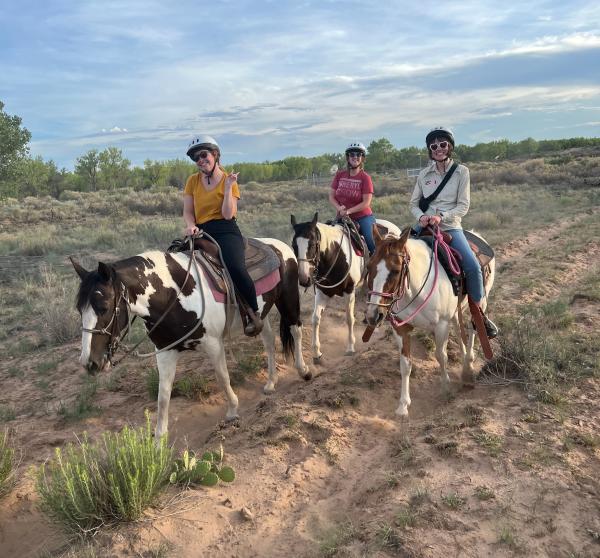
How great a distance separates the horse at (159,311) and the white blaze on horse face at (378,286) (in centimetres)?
157

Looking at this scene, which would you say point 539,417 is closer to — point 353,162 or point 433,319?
point 433,319

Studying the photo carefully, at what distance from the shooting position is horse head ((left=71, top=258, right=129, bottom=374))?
3.61m

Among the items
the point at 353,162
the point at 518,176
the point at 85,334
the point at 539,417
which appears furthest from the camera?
the point at 518,176

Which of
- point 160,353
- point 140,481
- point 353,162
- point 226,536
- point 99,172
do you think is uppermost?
point 99,172

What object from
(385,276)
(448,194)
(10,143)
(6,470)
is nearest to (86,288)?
(6,470)

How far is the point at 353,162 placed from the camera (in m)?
7.52

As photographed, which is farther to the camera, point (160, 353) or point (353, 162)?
point (353, 162)

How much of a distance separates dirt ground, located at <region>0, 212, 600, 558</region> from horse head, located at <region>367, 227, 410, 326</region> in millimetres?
1213

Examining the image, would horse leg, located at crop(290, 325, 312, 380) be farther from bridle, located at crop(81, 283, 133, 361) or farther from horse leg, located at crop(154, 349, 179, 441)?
bridle, located at crop(81, 283, 133, 361)

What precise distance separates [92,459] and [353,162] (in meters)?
5.82

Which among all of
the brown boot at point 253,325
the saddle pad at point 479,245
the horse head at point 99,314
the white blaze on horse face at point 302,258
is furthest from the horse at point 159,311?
the saddle pad at point 479,245

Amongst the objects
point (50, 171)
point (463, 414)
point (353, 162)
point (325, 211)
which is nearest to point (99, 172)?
point (50, 171)

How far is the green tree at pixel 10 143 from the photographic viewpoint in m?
18.3

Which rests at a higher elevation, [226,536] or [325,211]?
[325,211]
